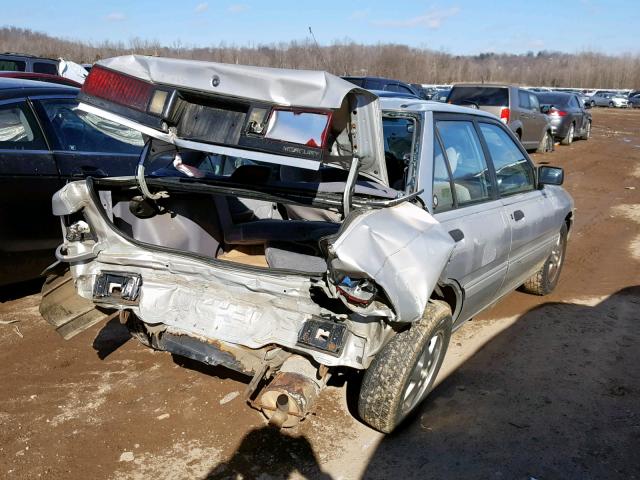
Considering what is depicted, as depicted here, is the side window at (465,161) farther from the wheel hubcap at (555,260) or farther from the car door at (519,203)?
the wheel hubcap at (555,260)

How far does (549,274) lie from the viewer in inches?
219

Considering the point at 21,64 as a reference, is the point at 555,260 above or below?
below

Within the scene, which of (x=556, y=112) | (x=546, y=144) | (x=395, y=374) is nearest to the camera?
(x=395, y=374)

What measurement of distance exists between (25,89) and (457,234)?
12.8 ft

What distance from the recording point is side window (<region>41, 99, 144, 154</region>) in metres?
5.12

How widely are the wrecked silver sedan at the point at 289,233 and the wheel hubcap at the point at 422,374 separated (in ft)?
0.06

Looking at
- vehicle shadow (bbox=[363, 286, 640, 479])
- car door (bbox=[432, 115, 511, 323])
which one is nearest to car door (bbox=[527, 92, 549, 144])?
vehicle shadow (bbox=[363, 286, 640, 479])

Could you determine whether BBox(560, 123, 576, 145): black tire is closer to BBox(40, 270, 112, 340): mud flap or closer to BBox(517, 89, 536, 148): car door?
BBox(517, 89, 536, 148): car door

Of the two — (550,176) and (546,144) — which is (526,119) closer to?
(546,144)

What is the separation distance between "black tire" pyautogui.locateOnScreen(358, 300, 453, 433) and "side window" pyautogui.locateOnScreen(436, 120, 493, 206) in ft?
3.03

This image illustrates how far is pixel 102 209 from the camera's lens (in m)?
3.39

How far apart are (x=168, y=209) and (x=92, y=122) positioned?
2.32 metres

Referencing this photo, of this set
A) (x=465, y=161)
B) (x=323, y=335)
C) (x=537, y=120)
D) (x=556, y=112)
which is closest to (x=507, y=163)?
(x=465, y=161)

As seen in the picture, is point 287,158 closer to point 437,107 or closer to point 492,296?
point 437,107
